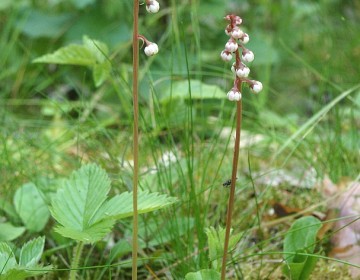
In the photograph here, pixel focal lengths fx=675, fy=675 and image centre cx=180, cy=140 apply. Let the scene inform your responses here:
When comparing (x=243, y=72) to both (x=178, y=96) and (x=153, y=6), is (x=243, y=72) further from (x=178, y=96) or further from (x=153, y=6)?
(x=178, y=96)

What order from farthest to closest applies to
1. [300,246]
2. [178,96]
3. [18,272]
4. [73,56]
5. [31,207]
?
[178,96] → [73,56] → [31,207] → [300,246] → [18,272]

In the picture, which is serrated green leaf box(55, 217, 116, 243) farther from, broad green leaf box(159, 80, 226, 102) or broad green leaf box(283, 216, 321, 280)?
broad green leaf box(159, 80, 226, 102)

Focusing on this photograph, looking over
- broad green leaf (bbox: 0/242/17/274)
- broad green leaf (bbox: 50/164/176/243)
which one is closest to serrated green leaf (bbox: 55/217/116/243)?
broad green leaf (bbox: 50/164/176/243)

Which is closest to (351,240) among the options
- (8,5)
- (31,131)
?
(31,131)

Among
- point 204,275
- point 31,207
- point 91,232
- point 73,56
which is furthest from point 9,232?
point 73,56

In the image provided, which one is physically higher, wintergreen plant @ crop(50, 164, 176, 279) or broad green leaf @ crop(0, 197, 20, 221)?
wintergreen plant @ crop(50, 164, 176, 279)

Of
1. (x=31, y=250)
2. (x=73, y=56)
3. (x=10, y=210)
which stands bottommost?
(x=10, y=210)
